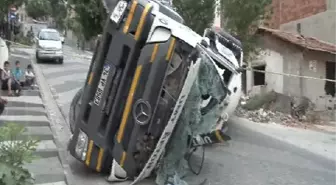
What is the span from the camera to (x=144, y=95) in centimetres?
541

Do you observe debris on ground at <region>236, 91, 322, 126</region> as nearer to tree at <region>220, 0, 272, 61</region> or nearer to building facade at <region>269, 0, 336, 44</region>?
tree at <region>220, 0, 272, 61</region>

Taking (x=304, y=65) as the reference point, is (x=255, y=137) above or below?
below

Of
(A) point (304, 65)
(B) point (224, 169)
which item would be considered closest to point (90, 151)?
(B) point (224, 169)

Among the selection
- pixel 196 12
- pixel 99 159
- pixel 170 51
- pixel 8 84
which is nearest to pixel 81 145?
pixel 99 159

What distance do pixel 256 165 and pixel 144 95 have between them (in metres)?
2.32

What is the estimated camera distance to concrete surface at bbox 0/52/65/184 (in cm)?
596

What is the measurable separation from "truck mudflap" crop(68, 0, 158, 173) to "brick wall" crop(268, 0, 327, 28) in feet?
52.9

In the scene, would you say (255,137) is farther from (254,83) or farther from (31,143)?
(254,83)

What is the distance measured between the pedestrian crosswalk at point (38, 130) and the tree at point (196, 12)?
4608 mm

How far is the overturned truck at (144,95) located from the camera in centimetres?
→ 535

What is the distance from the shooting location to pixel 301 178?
633 cm

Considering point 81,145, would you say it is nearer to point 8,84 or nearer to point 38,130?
point 38,130

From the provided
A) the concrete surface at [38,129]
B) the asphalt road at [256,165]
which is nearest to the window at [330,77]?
the asphalt road at [256,165]

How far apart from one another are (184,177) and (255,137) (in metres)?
3.49
